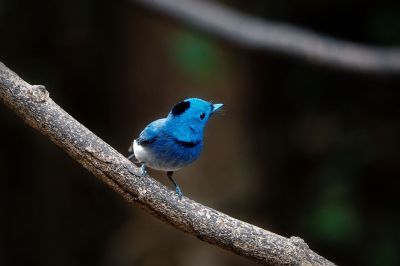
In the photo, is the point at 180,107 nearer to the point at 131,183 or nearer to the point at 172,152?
the point at 172,152

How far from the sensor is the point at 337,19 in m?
5.46

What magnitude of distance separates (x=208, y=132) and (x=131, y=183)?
2604 millimetres

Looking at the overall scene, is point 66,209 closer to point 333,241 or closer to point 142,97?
point 142,97

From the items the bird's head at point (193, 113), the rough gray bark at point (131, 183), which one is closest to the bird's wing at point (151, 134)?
the bird's head at point (193, 113)

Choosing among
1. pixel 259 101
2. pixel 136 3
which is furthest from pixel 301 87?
pixel 136 3

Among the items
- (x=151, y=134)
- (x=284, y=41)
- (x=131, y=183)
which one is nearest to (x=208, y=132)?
(x=284, y=41)

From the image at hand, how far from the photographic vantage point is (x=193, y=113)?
2.44m

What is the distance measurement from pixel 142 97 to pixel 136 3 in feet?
2.21

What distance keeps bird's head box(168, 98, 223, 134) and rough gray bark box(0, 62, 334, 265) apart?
25 cm

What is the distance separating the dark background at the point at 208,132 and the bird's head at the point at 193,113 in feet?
7.36

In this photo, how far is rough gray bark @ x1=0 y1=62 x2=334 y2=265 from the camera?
2281 mm

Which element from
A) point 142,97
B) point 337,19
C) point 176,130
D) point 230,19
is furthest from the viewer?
point 337,19

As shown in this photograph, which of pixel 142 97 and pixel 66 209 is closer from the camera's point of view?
pixel 142 97

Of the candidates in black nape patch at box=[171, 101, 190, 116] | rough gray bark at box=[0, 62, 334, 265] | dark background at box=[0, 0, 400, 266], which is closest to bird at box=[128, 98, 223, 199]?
black nape patch at box=[171, 101, 190, 116]
